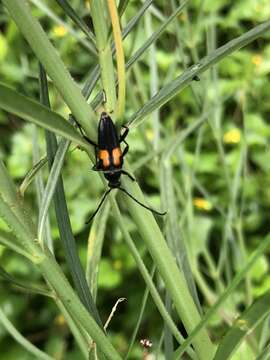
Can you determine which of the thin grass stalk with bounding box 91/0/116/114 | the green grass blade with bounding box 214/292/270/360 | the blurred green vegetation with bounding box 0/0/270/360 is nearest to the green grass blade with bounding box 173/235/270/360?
the green grass blade with bounding box 214/292/270/360

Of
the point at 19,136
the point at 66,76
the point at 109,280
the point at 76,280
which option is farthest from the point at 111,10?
the point at 19,136

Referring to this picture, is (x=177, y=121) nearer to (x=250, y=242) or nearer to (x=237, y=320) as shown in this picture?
(x=250, y=242)

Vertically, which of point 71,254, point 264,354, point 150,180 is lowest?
point 264,354

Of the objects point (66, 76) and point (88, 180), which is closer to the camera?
point (66, 76)

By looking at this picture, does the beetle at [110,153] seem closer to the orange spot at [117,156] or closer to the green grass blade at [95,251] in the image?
the orange spot at [117,156]

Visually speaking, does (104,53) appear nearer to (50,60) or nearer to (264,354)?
(50,60)

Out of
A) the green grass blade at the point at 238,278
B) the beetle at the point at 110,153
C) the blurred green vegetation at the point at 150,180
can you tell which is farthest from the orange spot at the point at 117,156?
the blurred green vegetation at the point at 150,180

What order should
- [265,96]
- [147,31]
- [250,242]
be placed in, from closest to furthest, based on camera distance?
[147,31] → [250,242] → [265,96]

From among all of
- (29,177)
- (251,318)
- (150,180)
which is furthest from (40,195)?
(150,180)

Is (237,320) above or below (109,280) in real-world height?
below
